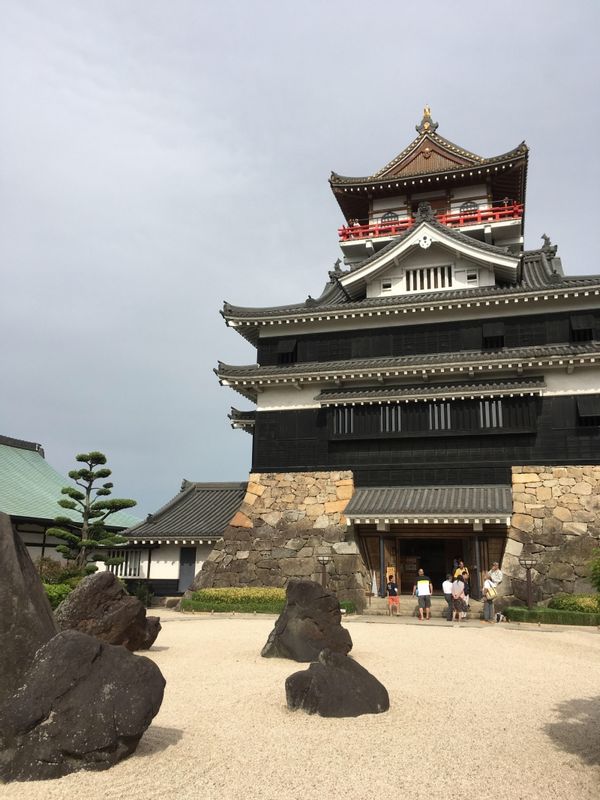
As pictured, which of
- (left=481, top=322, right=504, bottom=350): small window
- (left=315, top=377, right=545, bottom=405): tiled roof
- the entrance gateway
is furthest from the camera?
(left=481, top=322, right=504, bottom=350): small window

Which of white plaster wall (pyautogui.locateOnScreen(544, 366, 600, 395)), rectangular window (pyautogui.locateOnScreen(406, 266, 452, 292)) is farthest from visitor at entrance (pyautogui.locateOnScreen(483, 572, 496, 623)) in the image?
rectangular window (pyautogui.locateOnScreen(406, 266, 452, 292))

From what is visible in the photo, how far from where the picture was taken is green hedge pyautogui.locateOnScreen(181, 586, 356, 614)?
924 inches

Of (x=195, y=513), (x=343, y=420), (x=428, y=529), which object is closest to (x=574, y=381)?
(x=428, y=529)

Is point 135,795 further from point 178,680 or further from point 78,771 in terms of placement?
point 178,680

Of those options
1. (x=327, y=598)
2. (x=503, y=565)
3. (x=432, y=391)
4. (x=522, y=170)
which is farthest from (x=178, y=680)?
(x=522, y=170)

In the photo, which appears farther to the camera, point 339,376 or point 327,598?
point 339,376

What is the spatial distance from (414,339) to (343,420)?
5.07 metres

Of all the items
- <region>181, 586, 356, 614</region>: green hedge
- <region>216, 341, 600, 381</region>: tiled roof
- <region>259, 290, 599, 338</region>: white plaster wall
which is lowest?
<region>181, 586, 356, 614</region>: green hedge

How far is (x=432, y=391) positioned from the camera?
26.1 m

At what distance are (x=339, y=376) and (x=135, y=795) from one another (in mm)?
22254

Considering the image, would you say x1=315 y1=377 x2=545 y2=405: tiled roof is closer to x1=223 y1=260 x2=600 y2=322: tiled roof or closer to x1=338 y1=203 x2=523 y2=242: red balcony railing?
x1=223 y1=260 x2=600 y2=322: tiled roof

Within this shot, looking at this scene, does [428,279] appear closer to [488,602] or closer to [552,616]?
[488,602]

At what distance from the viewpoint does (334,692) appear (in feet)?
29.8

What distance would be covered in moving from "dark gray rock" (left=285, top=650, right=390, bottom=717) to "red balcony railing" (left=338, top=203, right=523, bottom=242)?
29.2 meters
